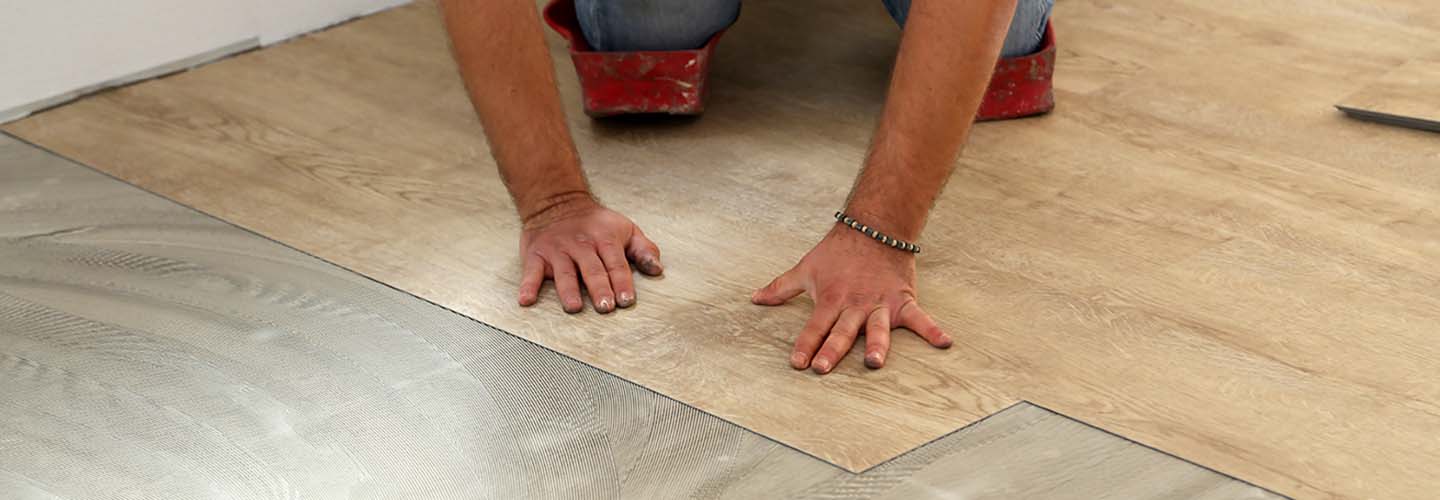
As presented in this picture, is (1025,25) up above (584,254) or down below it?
above

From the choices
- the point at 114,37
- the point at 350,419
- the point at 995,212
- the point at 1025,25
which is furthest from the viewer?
the point at 114,37

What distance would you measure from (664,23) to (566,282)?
2.05 ft

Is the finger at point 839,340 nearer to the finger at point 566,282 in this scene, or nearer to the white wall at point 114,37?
the finger at point 566,282

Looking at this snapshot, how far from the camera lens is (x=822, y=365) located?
1.28 metres

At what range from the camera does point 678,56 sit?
1894 millimetres

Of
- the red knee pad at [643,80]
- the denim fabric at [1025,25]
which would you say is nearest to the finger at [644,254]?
the red knee pad at [643,80]

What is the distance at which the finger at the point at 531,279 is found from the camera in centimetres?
143

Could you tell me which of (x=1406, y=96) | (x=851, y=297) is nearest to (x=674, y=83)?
(x=851, y=297)

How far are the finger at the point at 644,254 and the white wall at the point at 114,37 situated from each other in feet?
3.40

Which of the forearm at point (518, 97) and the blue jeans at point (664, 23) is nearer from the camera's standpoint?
the forearm at point (518, 97)

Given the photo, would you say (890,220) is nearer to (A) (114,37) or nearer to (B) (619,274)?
(B) (619,274)

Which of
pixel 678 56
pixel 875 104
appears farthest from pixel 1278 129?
pixel 678 56

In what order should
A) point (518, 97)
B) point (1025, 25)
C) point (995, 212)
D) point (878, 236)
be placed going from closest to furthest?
1. point (878, 236)
2. point (518, 97)
3. point (995, 212)
4. point (1025, 25)

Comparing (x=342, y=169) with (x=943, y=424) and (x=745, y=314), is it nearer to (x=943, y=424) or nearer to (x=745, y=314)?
(x=745, y=314)
